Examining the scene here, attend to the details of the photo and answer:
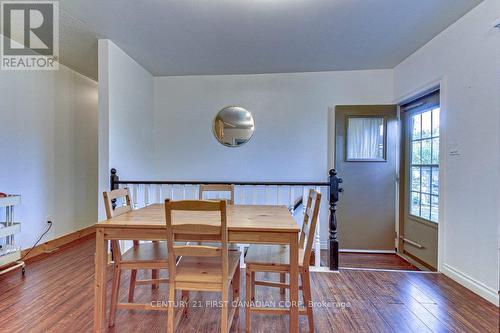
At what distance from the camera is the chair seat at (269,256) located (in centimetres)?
174

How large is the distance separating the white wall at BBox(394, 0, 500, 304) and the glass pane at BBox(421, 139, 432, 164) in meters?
0.41

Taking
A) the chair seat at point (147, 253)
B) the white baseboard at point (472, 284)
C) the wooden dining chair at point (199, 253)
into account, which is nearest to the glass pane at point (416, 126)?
the white baseboard at point (472, 284)

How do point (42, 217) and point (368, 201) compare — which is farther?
point (368, 201)

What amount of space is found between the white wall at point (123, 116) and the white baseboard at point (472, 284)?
364 cm

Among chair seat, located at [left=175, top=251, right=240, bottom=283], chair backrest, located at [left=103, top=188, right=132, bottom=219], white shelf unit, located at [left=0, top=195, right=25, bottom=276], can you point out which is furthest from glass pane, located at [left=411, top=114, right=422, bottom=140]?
white shelf unit, located at [left=0, top=195, right=25, bottom=276]

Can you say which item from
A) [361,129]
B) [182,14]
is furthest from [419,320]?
[182,14]

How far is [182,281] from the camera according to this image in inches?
61.8

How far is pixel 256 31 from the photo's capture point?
2.68 meters

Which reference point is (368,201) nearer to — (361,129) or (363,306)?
(361,129)

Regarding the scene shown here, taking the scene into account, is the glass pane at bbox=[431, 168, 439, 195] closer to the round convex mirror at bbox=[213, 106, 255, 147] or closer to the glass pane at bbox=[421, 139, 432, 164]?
the glass pane at bbox=[421, 139, 432, 164]

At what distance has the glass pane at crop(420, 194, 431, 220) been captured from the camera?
9.94ft

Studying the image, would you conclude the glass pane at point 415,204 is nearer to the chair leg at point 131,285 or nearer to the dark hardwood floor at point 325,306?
the dark hardwood floor at point 325,306

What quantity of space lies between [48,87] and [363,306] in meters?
4.33

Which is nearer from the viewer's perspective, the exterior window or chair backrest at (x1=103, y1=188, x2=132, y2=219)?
chair backrest at (x1=103, y1=188, x2=132, y2=219)
